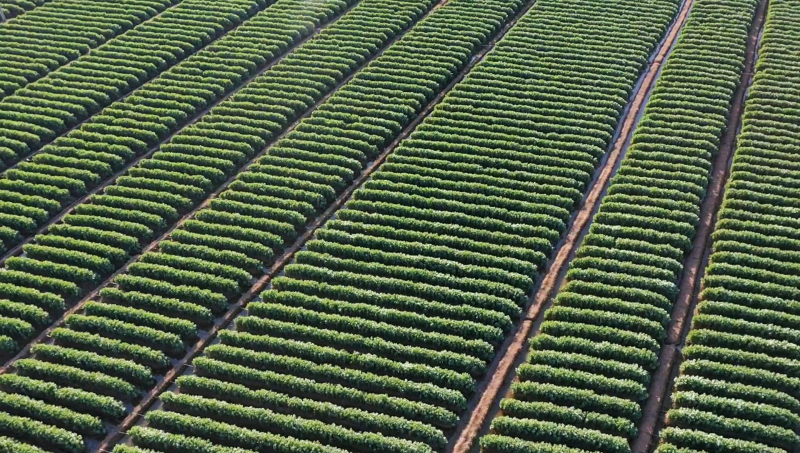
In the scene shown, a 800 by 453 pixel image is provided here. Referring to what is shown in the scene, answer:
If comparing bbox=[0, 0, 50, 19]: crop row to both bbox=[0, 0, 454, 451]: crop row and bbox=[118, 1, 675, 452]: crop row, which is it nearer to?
bbox=[0, 0, 454, 451]: crop row

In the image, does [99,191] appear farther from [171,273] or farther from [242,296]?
[242,296]

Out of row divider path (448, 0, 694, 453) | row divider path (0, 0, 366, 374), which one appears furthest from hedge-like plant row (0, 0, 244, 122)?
row divider path (448, 0, 694, 453)

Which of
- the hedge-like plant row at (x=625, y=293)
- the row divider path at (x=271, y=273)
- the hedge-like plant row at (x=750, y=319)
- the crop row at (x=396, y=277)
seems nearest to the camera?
the hedge-like plant row at (x=750, y=319)

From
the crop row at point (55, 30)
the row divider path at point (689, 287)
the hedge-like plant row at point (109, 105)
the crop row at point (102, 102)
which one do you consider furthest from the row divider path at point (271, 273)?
the crop row at point (55, 30)

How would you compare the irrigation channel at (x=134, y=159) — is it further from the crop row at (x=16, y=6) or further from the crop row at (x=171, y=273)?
the crop row at (x=16, y=6)

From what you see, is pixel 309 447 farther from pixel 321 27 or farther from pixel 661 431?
pixel 321 27

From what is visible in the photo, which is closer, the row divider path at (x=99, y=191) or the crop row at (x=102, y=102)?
the row divider path at (x=99, y=191)

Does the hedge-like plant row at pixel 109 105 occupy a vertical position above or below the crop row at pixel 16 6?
below
